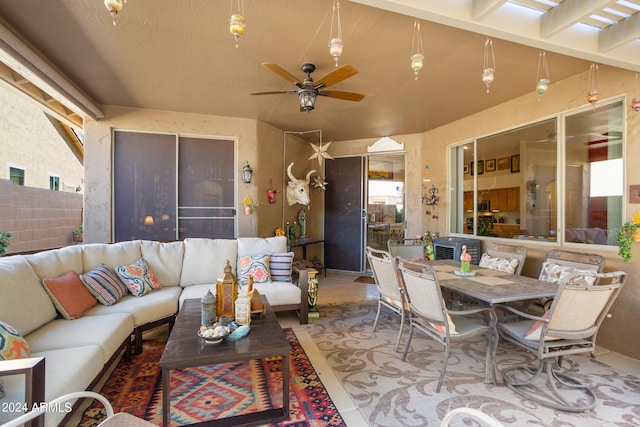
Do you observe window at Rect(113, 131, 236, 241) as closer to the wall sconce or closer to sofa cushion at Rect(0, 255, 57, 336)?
A: the wall sconce

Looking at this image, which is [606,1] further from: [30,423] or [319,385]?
[30,423]

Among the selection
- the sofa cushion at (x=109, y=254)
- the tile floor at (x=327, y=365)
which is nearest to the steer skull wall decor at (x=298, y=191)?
the tile floor at (x=327, y=365)

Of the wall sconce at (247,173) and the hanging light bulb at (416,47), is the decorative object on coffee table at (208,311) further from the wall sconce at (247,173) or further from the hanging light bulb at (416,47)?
the wall sconce at (247,173)

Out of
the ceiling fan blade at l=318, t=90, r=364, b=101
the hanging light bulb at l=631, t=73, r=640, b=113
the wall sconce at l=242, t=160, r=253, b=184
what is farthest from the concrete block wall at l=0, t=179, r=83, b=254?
the hanging light bulb at l=631, t=73, r=640, b=113

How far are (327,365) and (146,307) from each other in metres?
1.75

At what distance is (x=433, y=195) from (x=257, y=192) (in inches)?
124

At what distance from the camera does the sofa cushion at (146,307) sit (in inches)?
108

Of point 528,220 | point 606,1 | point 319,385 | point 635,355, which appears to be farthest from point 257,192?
point 635,355

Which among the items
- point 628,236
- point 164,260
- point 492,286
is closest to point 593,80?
point 628,236

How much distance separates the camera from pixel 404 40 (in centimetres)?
269

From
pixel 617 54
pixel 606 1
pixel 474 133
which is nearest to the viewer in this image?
pixel 606 1

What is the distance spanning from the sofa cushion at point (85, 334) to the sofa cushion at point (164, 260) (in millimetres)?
1057

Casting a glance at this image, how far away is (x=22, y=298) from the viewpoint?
2.18 m

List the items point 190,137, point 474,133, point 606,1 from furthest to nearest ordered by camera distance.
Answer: point 190,137
point 474,133
point 606,1
